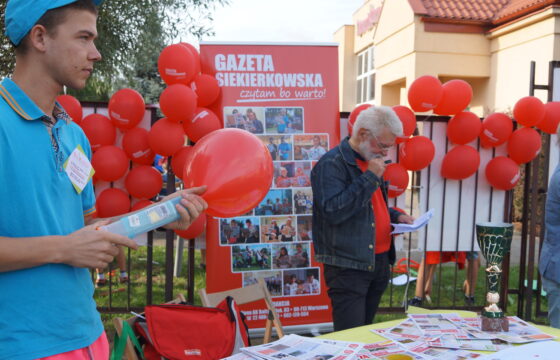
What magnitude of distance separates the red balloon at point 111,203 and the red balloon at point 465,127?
2.78 meters

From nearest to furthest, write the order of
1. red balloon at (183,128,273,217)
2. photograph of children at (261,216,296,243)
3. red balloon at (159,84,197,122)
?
1. red balloon at (183,128,273,217)
2. red balloon at (159,84,197,122)
3. photograph of children at (261,216,296,243)

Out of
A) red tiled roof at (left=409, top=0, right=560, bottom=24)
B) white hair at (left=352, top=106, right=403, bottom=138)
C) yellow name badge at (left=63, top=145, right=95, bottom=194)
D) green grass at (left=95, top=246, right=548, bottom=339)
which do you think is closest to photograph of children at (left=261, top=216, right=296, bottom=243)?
green grass at (left=95, top=246, right=548, bottom=339)

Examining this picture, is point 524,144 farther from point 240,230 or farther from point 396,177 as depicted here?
point 240,230

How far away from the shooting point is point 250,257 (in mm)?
4051

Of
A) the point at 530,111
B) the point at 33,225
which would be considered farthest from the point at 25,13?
the point at 530,111

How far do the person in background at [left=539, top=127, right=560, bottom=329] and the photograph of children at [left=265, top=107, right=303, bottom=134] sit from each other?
1.94 m

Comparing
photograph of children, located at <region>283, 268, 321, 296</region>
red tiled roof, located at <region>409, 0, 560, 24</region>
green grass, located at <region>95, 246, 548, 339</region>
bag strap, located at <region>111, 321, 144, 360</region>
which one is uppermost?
red tiled roof, located at <region>409, 0, 560, 24</region>

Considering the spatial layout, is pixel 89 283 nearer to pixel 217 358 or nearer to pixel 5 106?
pixel 5 106

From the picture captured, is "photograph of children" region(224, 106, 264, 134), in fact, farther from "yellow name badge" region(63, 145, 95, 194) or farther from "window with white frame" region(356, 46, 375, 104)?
"window with white frame" region(356, 46, 375, 104)

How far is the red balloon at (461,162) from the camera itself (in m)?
4.16

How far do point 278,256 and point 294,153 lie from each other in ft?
2.85

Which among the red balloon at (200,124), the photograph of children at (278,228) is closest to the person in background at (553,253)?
the photograph of children at (278,228)

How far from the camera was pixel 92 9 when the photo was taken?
1257 millimetres

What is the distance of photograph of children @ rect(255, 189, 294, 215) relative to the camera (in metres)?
4.07
